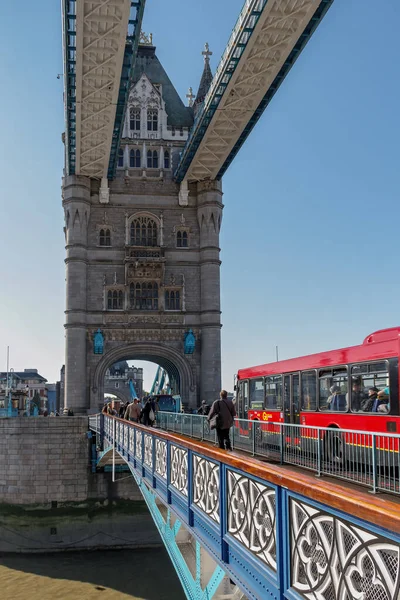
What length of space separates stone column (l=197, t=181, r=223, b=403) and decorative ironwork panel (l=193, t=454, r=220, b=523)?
112 ft

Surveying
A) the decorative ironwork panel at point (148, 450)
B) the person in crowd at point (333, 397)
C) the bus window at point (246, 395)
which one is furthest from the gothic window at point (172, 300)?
the decorative ironwork panel at point (148, 450)

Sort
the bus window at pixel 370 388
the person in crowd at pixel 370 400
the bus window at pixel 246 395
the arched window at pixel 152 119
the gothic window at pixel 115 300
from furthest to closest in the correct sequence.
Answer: the arched window at pixel 152 119 → the gothic window at pixel 115 300 → the bus window at pixel 246 395 → the person in crowd at pixel 370 400 → the bus window at pixel 370 388

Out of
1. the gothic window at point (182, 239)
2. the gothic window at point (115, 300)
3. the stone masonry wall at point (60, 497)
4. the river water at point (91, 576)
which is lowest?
the river water at point (91, 576)

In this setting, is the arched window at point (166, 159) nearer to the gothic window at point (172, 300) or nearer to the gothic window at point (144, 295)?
the gothic window at point (144, 295)

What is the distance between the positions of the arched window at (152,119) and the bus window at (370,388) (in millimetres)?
34925

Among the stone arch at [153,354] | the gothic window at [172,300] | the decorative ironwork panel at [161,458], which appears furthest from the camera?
the gothic window at [172,300]

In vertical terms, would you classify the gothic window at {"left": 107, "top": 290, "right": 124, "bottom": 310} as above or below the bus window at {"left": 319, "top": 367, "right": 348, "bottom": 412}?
above

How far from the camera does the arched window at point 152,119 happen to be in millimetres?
45250

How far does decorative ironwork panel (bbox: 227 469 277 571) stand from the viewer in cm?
493

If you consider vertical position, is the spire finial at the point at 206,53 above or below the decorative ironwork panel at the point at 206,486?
above

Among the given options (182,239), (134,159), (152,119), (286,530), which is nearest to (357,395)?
(286,530)

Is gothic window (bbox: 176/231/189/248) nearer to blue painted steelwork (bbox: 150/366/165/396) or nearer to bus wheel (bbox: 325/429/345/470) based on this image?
blue painted steelwork (bbox: 150/366/165/396)

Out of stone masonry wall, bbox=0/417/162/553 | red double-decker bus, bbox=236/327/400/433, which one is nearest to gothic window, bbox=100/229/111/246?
stone masonry wall, bbox=0/417/162/553

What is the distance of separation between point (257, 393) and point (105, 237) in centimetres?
2520
